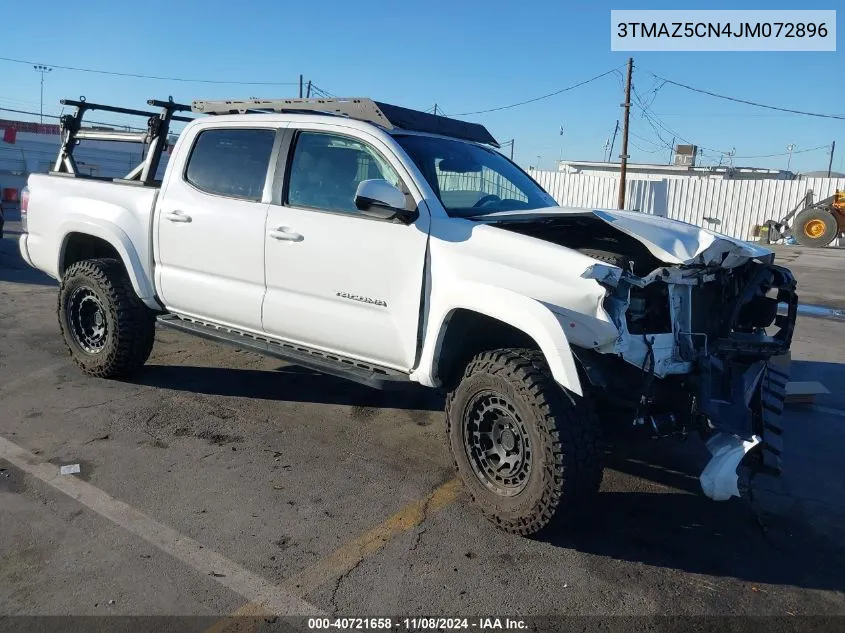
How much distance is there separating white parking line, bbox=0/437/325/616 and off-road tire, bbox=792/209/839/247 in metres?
23.1

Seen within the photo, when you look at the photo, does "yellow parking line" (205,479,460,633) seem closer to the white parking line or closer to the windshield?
the white parking line

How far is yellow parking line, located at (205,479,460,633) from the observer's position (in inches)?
113

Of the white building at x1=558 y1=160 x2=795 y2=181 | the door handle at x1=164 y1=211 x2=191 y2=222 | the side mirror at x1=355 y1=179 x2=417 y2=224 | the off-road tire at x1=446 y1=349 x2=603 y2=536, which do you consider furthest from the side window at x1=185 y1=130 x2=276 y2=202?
the white building at x1=558 y1=160 x2=795 y2=181

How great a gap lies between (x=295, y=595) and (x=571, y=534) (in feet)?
4.71

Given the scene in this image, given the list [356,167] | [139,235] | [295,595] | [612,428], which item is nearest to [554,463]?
[612,428]

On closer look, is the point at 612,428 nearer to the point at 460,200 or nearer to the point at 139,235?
the point at 460,200

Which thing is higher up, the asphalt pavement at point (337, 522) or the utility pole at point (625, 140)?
the utility pole at point (625, 140)

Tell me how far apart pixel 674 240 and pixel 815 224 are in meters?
21.7

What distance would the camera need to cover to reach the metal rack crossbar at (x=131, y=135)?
18.6ft

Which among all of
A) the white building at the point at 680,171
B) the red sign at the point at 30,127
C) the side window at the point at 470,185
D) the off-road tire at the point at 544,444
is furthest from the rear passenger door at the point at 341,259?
the white building at the point at 680,171

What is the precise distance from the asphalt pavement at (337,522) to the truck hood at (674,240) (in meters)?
1.30

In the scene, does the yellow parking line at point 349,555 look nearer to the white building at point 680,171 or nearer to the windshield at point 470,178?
the windshield at point 470,178

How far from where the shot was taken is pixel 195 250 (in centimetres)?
500

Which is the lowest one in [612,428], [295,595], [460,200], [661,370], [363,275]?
[295,595]
